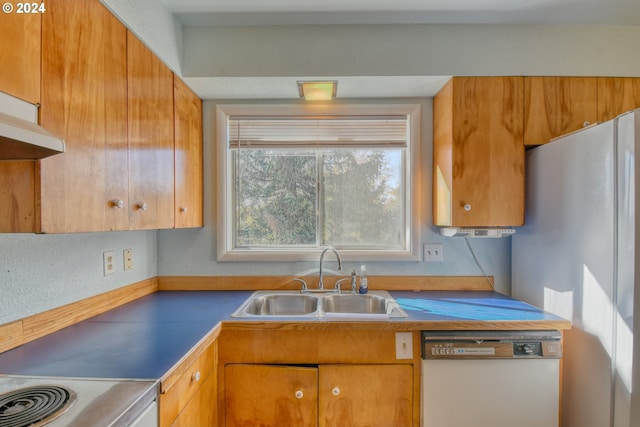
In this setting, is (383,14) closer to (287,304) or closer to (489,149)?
(489,149)

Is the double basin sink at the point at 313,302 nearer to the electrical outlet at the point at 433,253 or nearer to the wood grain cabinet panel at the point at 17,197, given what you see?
the electrical outlet at the point at 433,253

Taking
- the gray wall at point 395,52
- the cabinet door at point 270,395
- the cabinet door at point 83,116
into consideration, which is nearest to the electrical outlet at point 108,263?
the cabinet door at point 83,116

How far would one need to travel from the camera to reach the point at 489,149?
1677 millimetres

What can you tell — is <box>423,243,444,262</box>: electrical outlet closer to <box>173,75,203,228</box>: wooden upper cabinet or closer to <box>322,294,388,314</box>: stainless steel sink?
<box>322,294,388,314</box>: stainless steel sink

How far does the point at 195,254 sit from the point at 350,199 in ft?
3.67

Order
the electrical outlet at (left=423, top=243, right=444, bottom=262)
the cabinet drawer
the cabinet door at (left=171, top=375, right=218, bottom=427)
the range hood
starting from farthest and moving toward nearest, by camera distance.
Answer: the electrical outlet at (left=423, top=243, right=444, bottom=262) → the cabinet door at (left=171, top=375, right=218, bottom=427) → the cabinet drawer → the range hood

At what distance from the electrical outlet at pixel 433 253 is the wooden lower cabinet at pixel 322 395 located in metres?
0.78

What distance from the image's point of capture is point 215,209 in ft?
6.66

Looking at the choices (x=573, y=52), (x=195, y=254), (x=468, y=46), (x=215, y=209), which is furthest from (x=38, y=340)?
(x=573, y=52)

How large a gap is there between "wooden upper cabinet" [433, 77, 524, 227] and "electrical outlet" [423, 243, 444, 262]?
352 millimetres

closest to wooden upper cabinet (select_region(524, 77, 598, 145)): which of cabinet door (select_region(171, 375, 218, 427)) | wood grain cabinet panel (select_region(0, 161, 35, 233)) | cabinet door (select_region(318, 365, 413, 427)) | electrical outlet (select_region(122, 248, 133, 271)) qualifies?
cabinet door (select_region(318, 365, 413, 427))

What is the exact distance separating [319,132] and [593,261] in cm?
159

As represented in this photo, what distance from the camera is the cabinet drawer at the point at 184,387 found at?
938 millimetres

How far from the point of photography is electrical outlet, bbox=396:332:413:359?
141 centimetres
